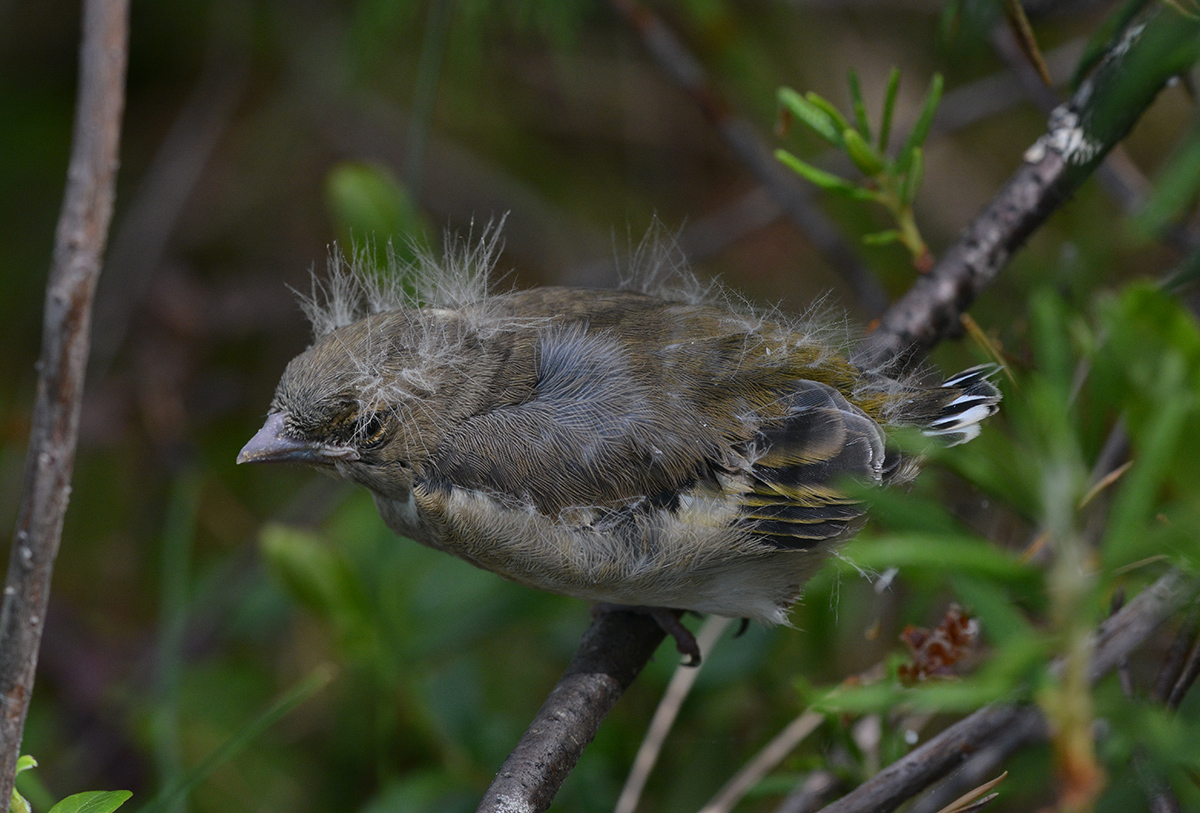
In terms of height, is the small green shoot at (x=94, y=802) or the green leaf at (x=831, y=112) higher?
the green leaf at (x=831, y=112)

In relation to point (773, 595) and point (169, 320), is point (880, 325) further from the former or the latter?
point (169, 320)

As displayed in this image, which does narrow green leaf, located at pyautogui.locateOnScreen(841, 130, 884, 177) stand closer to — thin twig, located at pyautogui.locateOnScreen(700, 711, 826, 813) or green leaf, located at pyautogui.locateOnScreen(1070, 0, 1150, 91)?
green leaf, located at pyautogui.locateOnScreen(1070, 0, 1150, 91)

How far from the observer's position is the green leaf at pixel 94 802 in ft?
3.55

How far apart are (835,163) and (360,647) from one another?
7.95 feet

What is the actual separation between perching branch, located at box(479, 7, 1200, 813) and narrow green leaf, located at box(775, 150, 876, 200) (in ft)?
1.17

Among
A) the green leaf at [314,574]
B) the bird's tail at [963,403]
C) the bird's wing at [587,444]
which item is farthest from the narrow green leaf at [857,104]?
the green leaf at [314,574]

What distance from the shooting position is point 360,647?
2396 mm

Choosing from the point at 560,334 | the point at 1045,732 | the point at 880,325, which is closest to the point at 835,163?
the point at 880,325

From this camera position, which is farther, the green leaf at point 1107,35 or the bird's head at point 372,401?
the bird's head at point 372,401

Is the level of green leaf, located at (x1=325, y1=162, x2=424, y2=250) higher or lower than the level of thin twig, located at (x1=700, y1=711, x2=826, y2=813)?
higher

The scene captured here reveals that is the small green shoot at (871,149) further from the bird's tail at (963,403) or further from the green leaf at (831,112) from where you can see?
the bird's tail at (963,403)

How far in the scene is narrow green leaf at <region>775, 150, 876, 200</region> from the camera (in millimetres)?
1670

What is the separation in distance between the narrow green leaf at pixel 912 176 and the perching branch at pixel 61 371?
1.35 m

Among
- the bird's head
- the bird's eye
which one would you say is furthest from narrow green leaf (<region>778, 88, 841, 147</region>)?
the bird's eye
